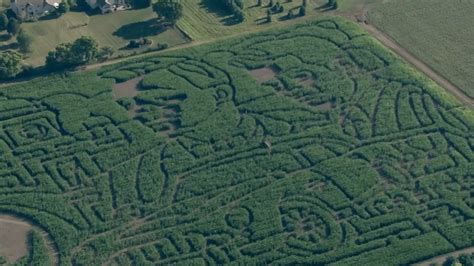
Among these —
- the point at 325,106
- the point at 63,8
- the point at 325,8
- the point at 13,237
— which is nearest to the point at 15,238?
the point at 13,237

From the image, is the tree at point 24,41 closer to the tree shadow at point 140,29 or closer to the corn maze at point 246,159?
the corn maze at point 246,159

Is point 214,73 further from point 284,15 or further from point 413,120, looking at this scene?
point 413,120

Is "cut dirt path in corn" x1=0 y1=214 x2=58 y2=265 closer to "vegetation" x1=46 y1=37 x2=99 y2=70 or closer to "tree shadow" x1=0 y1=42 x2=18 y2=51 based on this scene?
"vegetation" x1=46 y1=37 x2=99 y2=70

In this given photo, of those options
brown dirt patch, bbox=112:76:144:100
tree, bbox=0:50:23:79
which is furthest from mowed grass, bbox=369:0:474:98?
tree, bbox=0:50:23:79

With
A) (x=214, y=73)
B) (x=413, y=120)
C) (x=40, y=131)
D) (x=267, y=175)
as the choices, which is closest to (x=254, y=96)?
(x=214, y=73)

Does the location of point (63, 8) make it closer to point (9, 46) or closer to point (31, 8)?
point (31, 8)
